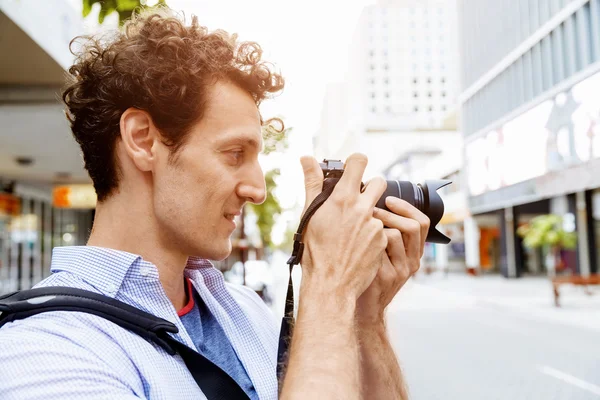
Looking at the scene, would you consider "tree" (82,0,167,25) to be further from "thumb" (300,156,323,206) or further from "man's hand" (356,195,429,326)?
"man's hand" (356,195,429,326)

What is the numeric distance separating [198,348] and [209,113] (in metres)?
0.46

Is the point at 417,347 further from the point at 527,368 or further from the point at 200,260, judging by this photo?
the point at 200,260

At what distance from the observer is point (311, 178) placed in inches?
45.1

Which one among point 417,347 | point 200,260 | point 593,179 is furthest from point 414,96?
point 200,260

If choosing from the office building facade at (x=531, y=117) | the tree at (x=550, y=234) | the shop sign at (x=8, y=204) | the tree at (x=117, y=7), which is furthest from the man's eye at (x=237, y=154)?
the tree at (x=550, y=234)

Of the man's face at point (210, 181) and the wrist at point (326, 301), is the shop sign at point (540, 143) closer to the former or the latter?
the man's face at point (210, 181)

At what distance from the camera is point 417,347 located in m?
10.6

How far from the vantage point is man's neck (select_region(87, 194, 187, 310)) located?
1210 millimetres

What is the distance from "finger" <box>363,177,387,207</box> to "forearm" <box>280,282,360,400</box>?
18cm

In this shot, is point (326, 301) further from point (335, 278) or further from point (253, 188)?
point (253, 188)

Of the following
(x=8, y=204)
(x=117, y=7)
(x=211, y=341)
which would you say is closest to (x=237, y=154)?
(x=211, y=341)

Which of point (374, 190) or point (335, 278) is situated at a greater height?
point (374, 190)

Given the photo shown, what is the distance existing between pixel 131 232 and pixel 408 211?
1.80ft

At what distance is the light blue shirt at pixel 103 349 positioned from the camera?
91 cm
